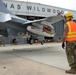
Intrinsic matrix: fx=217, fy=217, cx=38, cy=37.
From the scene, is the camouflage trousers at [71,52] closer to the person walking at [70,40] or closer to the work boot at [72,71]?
the person walking at [70,40]

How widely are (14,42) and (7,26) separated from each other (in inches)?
637

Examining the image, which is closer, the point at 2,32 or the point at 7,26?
the point at 7,26

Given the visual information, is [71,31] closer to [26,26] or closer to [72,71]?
[72,71]

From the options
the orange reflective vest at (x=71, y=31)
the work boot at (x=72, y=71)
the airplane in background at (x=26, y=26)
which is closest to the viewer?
the work boot at (x=72, y=71)

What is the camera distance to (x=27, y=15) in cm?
3856

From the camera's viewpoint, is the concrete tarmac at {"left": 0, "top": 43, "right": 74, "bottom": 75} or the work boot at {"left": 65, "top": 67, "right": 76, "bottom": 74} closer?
the work boot at {"left": 65, "top": 67, "right": 76, "bottom": 74}

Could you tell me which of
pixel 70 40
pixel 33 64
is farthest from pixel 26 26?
pixel 70 40

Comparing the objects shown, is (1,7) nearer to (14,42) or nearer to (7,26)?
(7,26)

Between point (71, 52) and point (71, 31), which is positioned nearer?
point (71, 31)

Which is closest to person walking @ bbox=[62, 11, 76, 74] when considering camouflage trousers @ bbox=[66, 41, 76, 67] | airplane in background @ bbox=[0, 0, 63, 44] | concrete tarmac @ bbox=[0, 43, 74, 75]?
camouflage trousers @ bbox=[66, 41, 76, 67]

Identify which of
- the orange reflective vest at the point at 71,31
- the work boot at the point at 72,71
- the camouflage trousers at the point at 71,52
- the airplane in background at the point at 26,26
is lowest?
the work boot at the point at 72,71

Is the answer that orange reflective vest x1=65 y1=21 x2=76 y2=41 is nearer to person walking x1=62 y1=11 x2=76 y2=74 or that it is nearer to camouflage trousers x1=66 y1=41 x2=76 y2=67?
person walking x1=62 y1=11 x2=76 y2=74

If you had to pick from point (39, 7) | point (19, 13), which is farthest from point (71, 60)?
point (39, 7)

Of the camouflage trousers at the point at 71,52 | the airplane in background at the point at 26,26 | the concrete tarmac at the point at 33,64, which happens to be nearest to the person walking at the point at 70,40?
the camouflage trousers at the point at 71,52
